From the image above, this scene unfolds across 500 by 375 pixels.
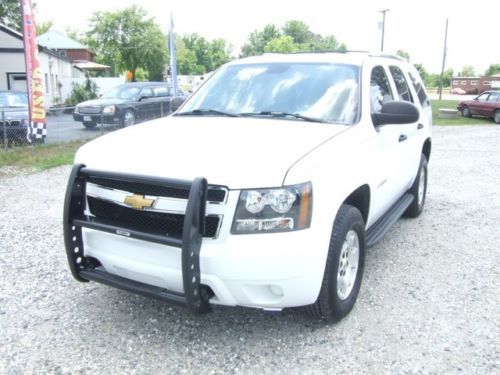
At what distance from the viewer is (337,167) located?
322 centimetres

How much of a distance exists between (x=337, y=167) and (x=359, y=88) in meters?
1.11

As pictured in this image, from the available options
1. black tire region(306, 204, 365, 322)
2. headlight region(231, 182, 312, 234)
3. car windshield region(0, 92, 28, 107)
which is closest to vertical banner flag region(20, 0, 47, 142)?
car windshield region(0, 92, 28, 107)

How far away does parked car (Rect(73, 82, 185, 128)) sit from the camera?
15.6 metres

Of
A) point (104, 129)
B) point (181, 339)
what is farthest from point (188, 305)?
point (104, 129)

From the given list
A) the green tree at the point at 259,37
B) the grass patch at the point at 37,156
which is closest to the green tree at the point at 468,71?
the green tree at the point at 259,37

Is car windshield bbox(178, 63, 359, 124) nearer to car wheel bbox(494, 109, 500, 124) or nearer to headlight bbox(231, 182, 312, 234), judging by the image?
headlight bbox(231, 182, 312, 234)

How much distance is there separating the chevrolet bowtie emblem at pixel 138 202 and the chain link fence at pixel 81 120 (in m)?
10.3

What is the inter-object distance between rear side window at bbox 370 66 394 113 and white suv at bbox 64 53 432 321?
0.36 ft

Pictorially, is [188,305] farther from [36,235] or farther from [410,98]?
[410,98]

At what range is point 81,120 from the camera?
51.2 ft

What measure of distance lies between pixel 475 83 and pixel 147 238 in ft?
293

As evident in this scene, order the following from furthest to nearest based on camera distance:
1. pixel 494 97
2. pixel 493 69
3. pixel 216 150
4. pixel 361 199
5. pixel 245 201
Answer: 1. pixel 493 69
2. pixel 494 97
3. pixel 361 199
4. pixel 216 150
5. pixel 245 201

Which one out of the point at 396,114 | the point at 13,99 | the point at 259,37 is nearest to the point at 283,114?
the point at 396,114

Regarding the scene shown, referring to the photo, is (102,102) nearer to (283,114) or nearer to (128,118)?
(128,118)
